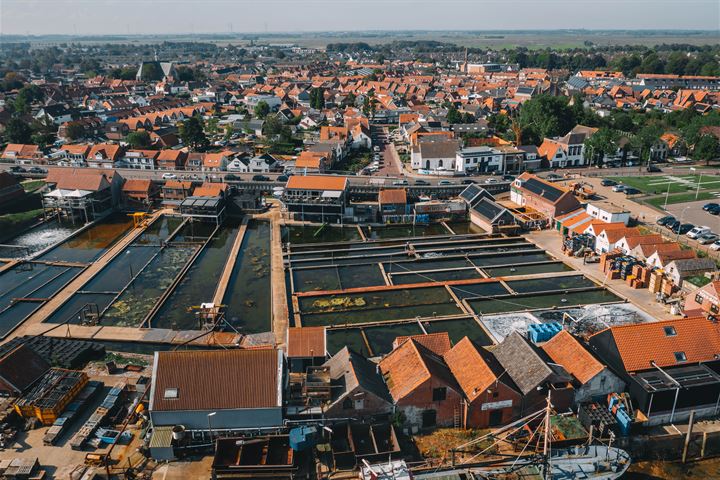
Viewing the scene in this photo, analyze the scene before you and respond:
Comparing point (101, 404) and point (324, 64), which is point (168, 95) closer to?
point (324, 64)

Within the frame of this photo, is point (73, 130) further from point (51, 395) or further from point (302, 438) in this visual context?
point (302, 438)

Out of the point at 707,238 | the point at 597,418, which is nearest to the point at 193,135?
the point at 707,238

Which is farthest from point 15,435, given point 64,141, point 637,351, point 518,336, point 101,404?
point 64,141

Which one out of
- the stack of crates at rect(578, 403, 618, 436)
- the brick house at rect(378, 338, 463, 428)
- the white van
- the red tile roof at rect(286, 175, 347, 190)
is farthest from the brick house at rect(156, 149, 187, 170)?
the stack of crates at rect(578, 403, 618, 436)

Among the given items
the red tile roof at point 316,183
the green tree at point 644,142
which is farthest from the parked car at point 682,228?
Answer: the red tile roof at point 316,183

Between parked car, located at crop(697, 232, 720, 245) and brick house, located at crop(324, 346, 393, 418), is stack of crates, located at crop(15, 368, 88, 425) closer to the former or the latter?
brick house, located at crop(324, 346, 393, 418)
